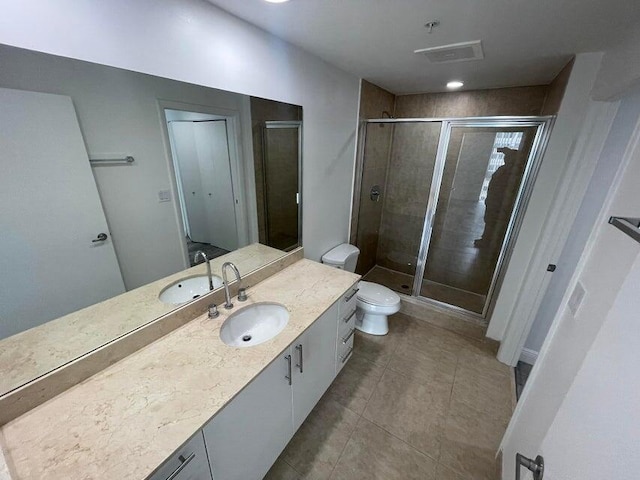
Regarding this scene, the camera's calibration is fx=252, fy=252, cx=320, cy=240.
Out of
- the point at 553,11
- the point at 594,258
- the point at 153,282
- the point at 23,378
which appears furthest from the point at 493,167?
the point at 23,378

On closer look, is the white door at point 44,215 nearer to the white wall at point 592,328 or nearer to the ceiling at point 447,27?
the ceiling at point 447,27

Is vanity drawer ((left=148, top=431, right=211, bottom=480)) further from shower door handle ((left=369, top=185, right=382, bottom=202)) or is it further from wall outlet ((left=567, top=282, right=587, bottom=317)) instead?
shower door handle ((left=369, top=185, right=382, bottom=202))

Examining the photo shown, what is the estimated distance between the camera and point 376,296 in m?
2.34

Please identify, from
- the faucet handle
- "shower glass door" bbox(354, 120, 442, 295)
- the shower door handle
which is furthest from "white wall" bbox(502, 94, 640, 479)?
the shower door handle

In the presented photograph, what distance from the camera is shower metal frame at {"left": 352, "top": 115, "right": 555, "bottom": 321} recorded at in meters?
1.93

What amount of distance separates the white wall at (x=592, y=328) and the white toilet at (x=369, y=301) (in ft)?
3.71

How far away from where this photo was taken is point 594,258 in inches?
35.5

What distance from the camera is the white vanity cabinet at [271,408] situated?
0.96 meters

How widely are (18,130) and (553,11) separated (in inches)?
81.5

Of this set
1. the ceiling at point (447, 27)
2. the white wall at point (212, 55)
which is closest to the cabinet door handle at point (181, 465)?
the white wall at point (212, 55)

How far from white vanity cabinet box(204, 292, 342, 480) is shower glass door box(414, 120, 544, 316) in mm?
1773

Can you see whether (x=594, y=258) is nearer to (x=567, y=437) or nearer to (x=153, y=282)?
(x=567, y=437)

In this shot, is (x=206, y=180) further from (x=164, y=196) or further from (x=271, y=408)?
(x=271, y=408)

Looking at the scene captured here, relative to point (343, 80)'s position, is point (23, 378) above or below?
below
